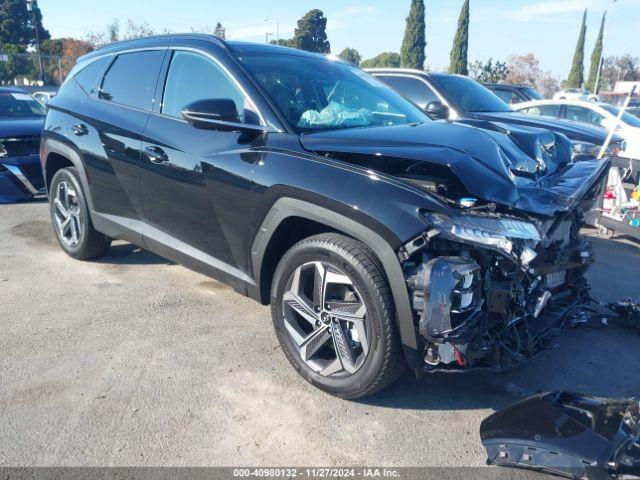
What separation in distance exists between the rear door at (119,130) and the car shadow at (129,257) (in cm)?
80

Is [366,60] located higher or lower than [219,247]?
higher

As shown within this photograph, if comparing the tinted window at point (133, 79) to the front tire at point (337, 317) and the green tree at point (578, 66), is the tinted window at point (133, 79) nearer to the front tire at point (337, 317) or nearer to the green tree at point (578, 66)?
the front tire at point (337, 317)

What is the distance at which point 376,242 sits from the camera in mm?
2686

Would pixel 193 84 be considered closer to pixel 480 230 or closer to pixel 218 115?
pixel 218 115

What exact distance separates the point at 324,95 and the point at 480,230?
1.73 meters

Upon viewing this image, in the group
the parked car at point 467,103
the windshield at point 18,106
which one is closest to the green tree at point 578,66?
the parked car at point 467,103

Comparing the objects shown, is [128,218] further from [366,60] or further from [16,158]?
[366,60]

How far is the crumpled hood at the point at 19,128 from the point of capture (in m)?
7.64

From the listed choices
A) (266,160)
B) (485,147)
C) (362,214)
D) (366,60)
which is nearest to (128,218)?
(266,160)

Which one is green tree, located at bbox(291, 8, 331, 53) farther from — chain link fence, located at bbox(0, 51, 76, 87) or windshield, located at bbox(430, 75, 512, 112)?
windshield, located at bbox(430, 75, 512, 112)

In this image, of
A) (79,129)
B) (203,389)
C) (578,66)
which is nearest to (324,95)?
(203,389)

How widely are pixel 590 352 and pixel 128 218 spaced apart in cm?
354

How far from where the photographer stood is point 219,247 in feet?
11.8

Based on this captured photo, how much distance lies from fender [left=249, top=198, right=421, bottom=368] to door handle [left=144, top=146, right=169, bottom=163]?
1072mm
